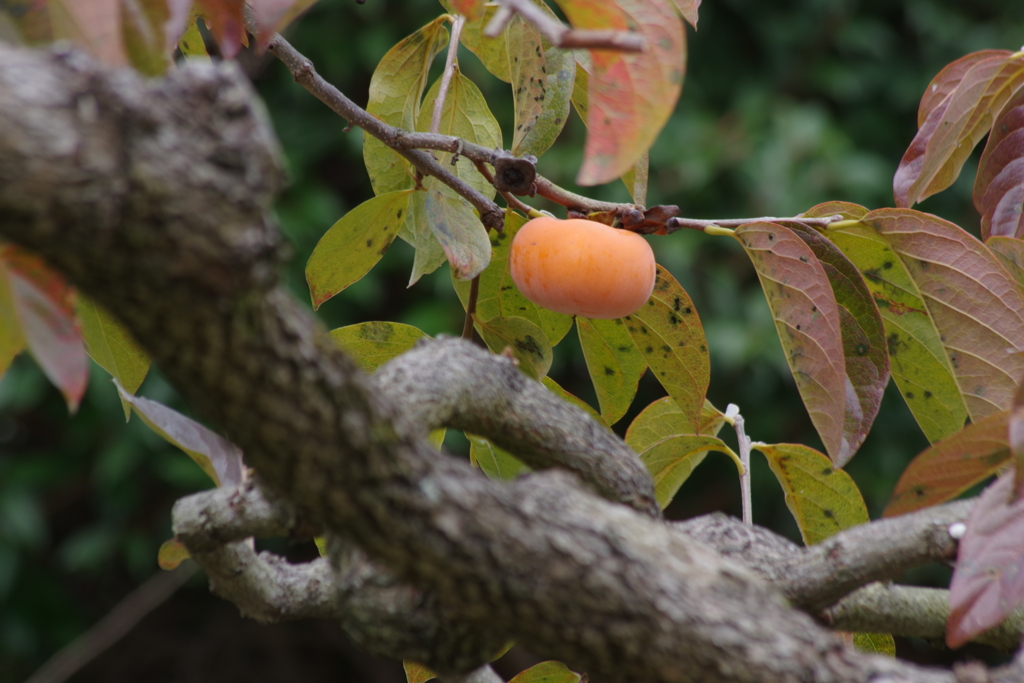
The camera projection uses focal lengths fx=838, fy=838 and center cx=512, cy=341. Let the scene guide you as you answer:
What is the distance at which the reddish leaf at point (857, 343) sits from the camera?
0.66m

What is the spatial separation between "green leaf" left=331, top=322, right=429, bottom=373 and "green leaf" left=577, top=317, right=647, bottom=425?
16cm

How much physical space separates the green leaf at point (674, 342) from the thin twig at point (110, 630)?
1.48 meters

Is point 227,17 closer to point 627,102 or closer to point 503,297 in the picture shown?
point 627,102

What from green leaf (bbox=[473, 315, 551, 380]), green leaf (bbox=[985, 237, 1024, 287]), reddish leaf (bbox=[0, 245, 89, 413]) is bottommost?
green leaf (bbox=[473, 315, 551, 380])

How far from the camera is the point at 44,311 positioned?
405 mm

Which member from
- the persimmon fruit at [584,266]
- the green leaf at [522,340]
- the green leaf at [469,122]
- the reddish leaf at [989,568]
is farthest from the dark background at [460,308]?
the reddish leaf at [989,568]

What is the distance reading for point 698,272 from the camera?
2.06 metres

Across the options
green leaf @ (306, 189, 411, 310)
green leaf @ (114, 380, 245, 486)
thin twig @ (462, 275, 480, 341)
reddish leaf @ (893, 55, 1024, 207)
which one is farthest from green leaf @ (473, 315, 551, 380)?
reddish leaf @ (893, 55, 1024, 207)

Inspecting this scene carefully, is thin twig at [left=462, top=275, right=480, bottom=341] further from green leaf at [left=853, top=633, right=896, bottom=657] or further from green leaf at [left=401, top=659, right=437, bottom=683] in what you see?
green leaf at [left=853, top=633, right=896, bottom=657]

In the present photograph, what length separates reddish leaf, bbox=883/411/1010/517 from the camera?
0.48m

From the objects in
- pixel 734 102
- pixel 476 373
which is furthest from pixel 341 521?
pixel 734 102

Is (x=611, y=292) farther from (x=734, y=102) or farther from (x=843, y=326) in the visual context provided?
(x=734, y=102)

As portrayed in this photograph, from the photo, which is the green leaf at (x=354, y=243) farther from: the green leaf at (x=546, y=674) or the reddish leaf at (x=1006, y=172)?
the reddish leaf at (x=1006, y=172)

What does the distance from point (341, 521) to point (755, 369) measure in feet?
5.58
